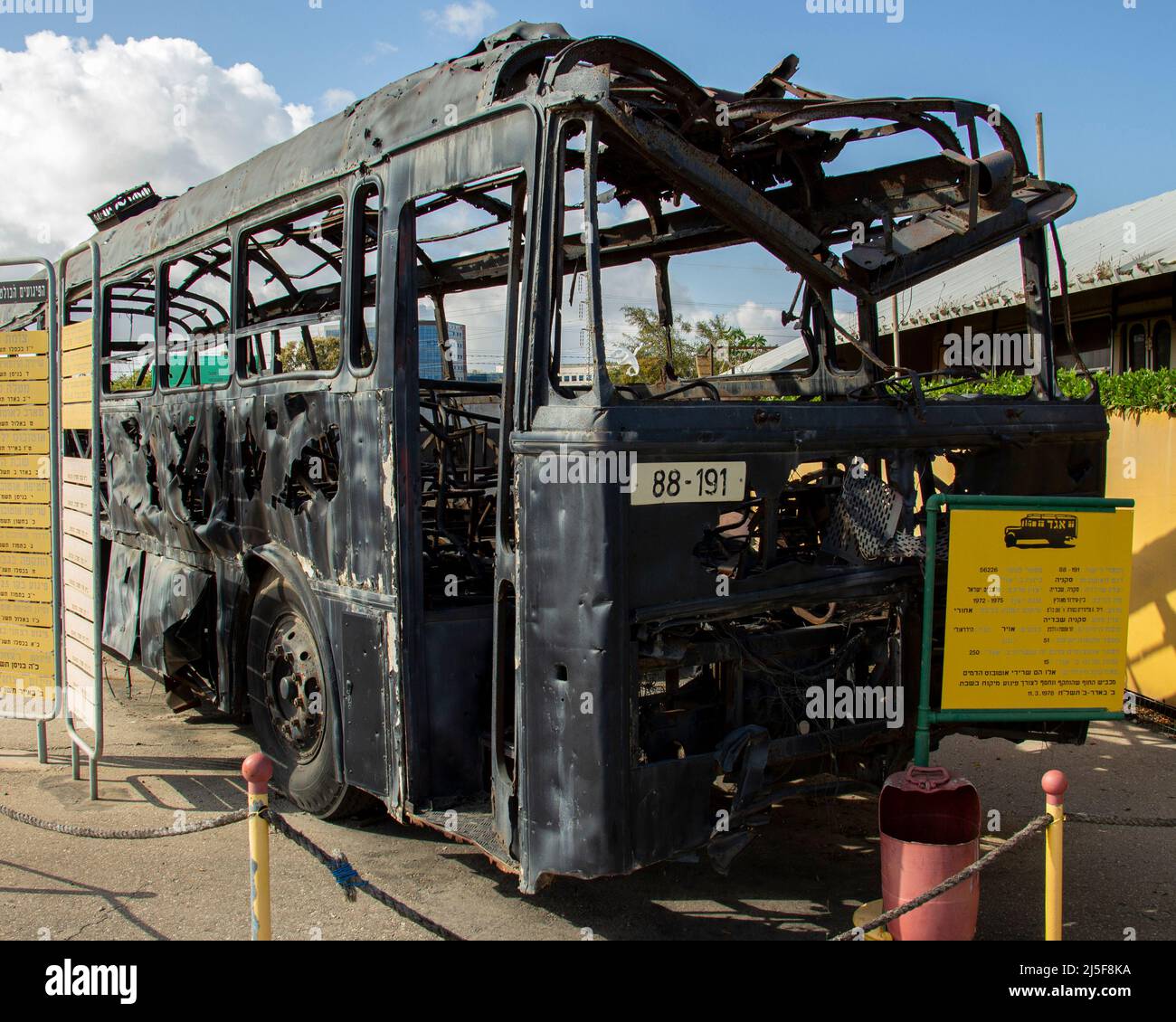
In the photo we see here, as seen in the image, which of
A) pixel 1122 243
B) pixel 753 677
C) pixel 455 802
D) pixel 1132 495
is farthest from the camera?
pixel 1122 243

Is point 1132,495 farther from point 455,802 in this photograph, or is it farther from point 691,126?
point 455,802

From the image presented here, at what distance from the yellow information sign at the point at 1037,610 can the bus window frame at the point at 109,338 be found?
4.91 metres

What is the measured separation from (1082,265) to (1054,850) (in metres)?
10.5

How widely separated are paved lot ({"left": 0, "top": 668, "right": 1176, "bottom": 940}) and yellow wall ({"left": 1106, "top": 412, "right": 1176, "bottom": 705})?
1589 mm

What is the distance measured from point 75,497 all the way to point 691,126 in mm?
4063

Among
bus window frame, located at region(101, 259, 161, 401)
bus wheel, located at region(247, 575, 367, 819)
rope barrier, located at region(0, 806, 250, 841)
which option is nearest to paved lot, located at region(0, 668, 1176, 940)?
bus wheel, located at region(247, 575, 367, 819)

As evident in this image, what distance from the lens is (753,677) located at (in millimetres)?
4074

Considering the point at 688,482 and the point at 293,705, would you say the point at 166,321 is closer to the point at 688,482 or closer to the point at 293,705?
the point at 293,705

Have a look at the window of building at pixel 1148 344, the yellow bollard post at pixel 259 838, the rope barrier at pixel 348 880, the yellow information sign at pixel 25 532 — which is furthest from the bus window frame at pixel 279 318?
the window of building at pixel 1148 344

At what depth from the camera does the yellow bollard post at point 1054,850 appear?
3.38 m

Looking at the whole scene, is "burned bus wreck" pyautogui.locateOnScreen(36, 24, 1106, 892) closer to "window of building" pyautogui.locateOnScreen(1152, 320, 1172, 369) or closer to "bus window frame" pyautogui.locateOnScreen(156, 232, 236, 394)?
"bus window frame" pyautogui.locateOnScreen(156, 232, 236, 394)

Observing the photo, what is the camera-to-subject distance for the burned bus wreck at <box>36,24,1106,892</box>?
3521 mm

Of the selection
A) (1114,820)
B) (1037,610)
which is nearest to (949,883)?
(1114,820)
